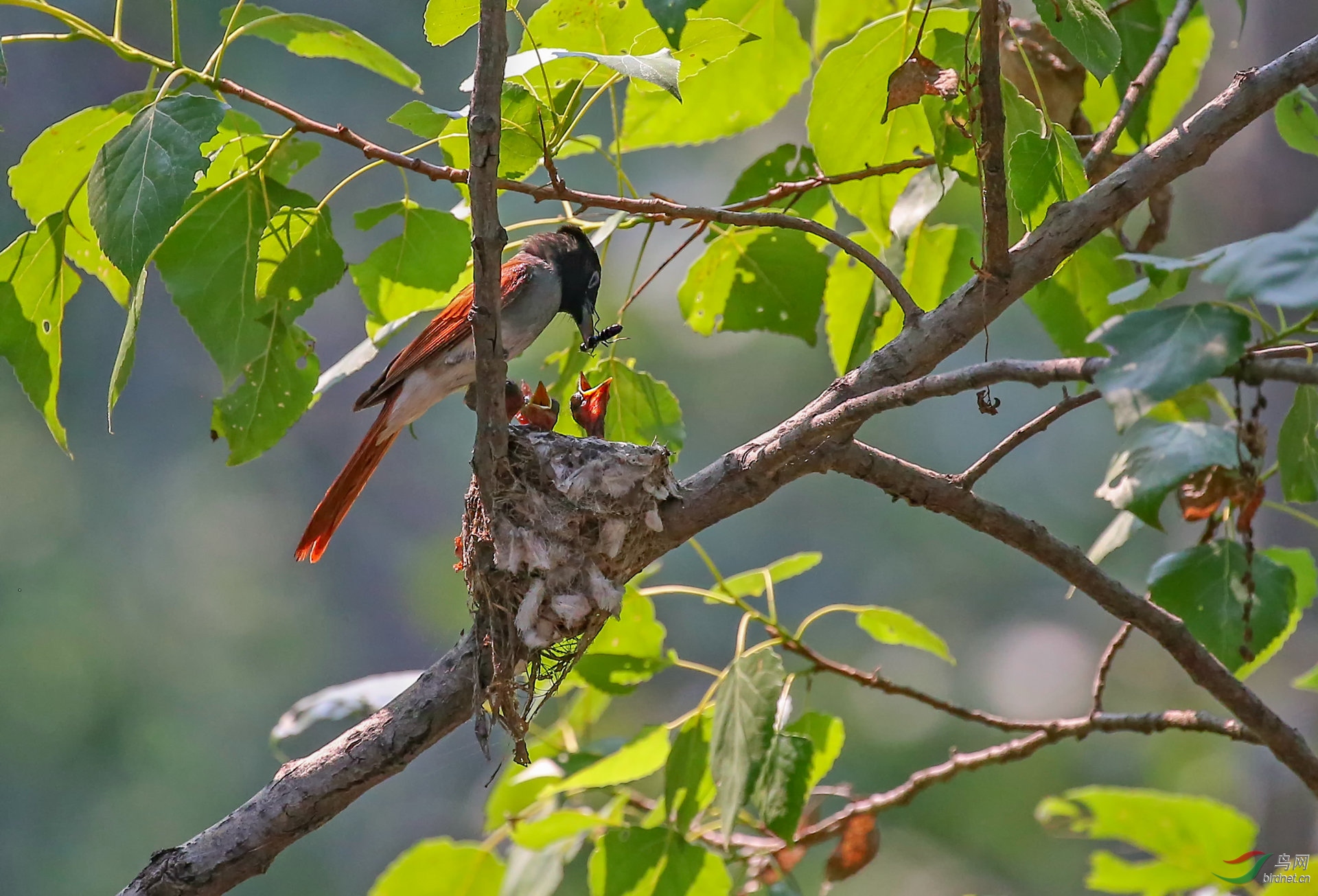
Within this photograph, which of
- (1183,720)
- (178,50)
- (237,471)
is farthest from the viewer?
(237,471)

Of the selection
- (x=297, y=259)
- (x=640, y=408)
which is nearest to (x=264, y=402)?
(x=297, y=259)

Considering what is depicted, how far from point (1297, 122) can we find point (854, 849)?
2005 millimetres

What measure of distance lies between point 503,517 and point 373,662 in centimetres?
1022

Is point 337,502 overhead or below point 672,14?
below

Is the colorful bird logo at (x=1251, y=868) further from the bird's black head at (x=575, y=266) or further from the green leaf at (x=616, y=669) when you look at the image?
the bird's black head at (x=575, y=266)

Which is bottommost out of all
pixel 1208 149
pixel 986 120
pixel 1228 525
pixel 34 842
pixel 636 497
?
pixel 34 842

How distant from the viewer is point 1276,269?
1.14 m

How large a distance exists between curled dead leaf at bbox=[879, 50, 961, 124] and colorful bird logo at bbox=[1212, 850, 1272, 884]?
5.81ft

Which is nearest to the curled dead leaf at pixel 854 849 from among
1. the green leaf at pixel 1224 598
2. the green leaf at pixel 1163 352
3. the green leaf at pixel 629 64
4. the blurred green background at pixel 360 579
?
the green leaf at pixel 1224 598

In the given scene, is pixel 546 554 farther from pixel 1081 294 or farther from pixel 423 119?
pixel 1081 294

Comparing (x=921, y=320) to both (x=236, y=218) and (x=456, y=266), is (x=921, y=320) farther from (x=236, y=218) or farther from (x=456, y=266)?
(x=236, y=218)

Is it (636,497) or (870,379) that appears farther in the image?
(636,497)

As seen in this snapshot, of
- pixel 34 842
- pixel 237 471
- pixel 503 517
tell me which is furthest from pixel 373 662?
pixel 503 517

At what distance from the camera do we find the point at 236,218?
6.57 ft
